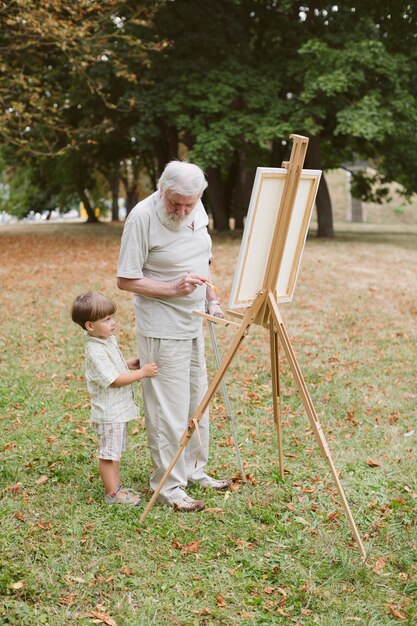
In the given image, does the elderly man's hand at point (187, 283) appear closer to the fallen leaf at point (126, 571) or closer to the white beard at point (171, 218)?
the white beard at point (171, 218)

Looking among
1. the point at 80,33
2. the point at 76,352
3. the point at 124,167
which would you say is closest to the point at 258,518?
the point at 76,352

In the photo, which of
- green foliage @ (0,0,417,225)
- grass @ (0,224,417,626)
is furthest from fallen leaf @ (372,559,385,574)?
green foliage @ (0,0,417,225)

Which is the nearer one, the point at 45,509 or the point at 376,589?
the point at 376,589

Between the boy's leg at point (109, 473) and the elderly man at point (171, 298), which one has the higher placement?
the elderly man at point (171, 298)

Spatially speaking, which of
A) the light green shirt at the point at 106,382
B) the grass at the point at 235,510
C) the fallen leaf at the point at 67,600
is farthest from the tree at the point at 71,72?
the fallen leaf at the point at 67,600

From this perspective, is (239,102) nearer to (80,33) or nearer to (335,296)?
(80,33)

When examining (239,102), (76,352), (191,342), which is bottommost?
(76,352)

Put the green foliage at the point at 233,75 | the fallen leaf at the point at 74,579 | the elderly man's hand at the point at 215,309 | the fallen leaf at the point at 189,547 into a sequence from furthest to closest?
the green foliage at the point at 233,75
the elderly man's hand at the point at 215,309
the fallen leaf at the point at 189,547
the fallen leaf at the point at 74,579

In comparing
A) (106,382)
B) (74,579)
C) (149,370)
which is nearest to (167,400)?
(149,370)

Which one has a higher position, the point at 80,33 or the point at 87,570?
the point at 80,33

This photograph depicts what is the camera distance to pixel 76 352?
817 cm

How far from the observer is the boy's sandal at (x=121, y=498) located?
4426 mm

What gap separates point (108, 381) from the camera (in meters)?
4.20

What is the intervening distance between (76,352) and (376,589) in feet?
17.1
